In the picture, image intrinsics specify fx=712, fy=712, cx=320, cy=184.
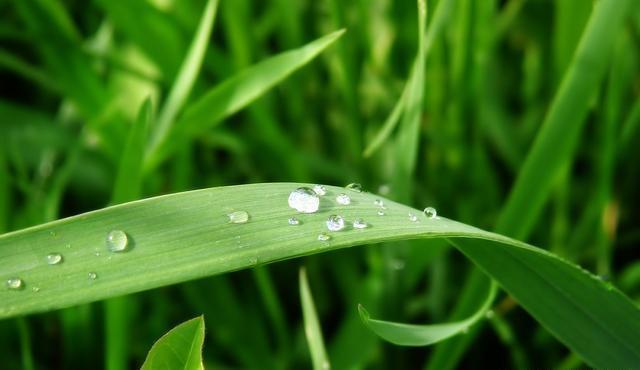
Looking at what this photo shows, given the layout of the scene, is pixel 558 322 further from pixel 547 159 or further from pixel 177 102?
pixel 177 102

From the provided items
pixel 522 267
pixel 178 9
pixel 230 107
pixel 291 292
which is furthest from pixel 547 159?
pixel 178 9

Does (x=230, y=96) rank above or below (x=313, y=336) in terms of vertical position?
above

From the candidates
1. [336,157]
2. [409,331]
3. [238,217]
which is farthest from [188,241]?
[336,157]

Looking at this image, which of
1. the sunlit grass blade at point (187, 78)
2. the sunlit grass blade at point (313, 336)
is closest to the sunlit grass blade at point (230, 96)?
the sunlit grass blade at point (187, 78)

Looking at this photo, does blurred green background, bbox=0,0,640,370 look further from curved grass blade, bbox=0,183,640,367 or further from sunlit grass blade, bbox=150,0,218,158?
curved grass blade, bbox=0,183,640,367

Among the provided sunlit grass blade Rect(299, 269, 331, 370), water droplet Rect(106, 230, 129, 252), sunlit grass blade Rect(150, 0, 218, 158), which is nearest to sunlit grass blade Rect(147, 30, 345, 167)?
sunlit grass blade Rect(150, 0, 218, 158)

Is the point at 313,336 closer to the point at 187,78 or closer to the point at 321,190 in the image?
the point at 321,190
